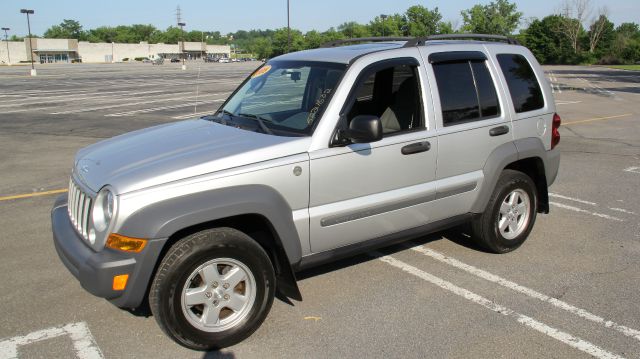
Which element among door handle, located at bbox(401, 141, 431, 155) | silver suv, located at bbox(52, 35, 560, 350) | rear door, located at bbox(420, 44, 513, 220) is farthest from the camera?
rear door, located at bbox(420, 44, 513, 220)

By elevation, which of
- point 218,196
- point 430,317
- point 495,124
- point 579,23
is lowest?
point 430,317

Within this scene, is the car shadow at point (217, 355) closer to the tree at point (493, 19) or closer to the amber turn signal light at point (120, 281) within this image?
the amber turn signal light at point (120, 281)

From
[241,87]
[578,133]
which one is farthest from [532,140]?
[578,133]

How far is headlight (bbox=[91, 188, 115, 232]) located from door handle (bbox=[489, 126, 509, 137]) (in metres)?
3.07

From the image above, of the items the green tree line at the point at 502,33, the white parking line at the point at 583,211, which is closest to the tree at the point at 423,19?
the green tree line at the point at 502,33

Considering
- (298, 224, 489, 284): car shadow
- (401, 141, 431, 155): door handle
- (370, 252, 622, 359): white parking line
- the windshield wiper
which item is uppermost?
the windshield wiper

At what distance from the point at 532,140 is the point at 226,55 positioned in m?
159

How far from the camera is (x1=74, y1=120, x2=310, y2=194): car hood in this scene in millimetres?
3234

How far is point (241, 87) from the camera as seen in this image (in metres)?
4.87

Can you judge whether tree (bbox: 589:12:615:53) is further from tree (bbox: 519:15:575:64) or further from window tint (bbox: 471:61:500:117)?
window tint (bbox: 471:61:500:117)

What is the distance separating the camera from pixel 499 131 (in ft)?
15.4

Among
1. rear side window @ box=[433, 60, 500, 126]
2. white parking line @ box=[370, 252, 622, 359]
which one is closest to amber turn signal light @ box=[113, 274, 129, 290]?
white parking line @ box=[370, 252, 622, 359]

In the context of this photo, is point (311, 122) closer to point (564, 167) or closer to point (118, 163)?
point (118, 163)

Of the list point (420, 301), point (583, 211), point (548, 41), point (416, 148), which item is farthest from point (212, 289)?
point (548, 41)
